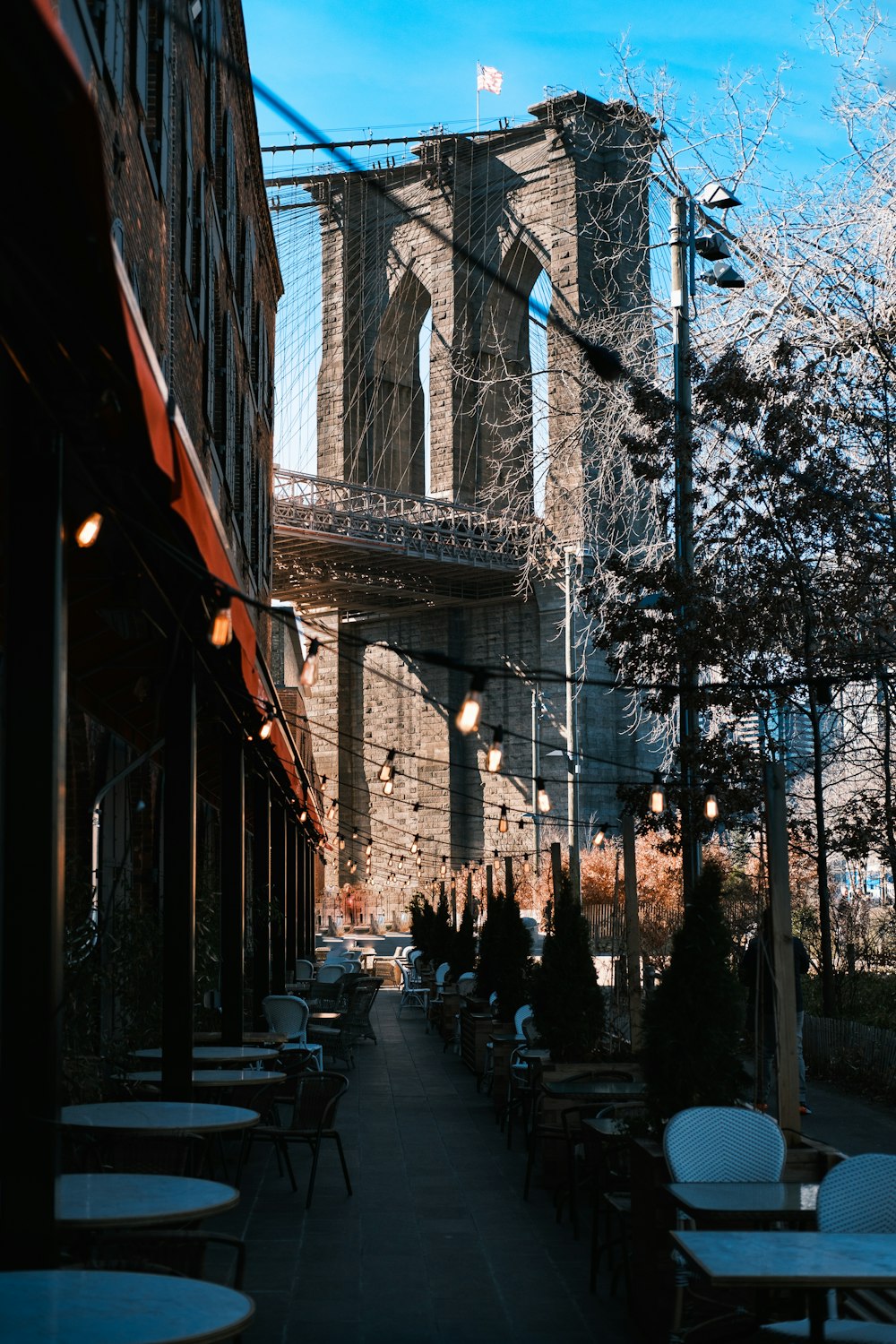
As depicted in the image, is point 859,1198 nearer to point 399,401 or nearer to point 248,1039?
point 248,1039

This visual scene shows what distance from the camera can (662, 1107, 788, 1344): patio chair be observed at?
16.2 feet

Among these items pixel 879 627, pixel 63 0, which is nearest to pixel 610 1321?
pixel 63 0

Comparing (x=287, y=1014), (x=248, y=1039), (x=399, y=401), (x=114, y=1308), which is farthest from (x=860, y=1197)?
(x=399, y=401)

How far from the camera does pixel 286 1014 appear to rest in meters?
12.1

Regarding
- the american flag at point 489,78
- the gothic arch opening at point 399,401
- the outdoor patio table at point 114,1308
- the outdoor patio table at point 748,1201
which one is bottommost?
the outdoor patio table at point 748,1201

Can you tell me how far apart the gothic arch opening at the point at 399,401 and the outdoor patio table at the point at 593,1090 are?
46.4 meters

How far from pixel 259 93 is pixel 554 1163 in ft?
19.4

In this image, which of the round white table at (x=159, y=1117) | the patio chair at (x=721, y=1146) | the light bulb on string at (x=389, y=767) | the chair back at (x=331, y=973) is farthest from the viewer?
the chair back at (x=331, y=973)

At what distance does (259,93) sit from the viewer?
4.37 metres

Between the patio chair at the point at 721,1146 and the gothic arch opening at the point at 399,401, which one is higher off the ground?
the gothic arch opening at the point at 399,401

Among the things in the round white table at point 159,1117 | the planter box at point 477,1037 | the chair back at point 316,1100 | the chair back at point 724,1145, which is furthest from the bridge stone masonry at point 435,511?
the chair back at point 724,1145

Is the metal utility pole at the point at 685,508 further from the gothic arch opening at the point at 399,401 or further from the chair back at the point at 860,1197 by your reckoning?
the gothic arch opening at the point at 399,401

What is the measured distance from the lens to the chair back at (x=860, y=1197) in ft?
13.7

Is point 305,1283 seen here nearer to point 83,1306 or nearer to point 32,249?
point 83,1306
